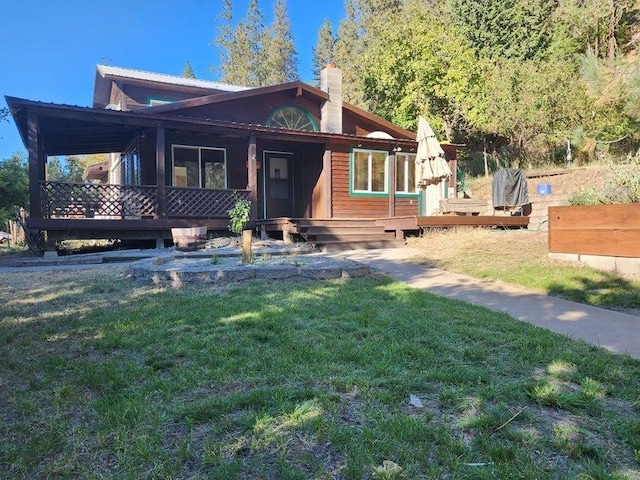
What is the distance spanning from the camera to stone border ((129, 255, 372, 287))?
231 inches

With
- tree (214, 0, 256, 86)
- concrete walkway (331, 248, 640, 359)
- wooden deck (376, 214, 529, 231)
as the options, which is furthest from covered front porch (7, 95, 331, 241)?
tree (214, 0, 256, 86)

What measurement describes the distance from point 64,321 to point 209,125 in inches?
328

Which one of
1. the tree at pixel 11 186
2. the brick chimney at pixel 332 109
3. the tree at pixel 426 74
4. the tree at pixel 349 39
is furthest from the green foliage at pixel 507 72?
the tree at pixel 11 186

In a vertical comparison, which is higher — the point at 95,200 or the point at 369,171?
the point at 369,171

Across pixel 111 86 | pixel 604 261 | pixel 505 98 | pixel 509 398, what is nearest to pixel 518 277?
pixel 604 261

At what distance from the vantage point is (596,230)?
5.90m

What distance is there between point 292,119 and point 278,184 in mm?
2249

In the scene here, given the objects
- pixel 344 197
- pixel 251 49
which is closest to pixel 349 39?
pixel 251 49

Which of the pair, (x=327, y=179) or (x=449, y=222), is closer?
(x=449, y=222)

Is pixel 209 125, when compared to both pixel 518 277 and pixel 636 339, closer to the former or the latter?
pixel 518 277

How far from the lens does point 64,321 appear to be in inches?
157

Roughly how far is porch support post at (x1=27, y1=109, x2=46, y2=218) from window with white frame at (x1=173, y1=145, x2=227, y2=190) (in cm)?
363

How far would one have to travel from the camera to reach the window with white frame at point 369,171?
14.0 meters

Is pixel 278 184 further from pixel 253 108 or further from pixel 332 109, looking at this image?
pixel 332 109
